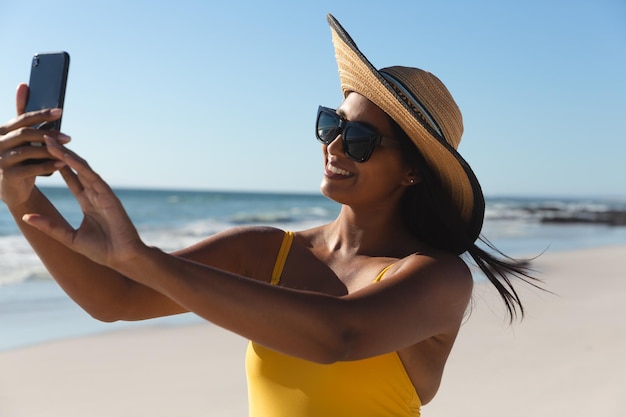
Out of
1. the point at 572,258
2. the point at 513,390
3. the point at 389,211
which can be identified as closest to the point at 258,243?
the point at 389,211

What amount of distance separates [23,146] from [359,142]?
3.24 ft

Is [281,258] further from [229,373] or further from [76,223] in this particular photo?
[76,223]

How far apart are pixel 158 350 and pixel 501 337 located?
3100 mm

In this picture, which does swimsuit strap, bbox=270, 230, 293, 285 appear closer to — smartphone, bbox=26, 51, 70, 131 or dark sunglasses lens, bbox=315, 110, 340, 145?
dark sunglasses lens, bbox=315, 110, 340, 145

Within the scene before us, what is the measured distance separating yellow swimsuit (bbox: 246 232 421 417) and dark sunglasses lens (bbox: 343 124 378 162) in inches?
23.0

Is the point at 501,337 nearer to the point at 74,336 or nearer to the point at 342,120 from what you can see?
the point at 74,336

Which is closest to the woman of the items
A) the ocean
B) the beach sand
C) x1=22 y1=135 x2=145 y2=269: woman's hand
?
x1=22 y1=135 x2=145 y2=269: woman's hand

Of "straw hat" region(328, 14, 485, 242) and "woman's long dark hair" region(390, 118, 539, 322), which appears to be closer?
"straw hat" region(328, 14, 485, 242)

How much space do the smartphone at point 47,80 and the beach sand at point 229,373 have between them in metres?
3.67

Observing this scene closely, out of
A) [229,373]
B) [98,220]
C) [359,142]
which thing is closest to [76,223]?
[229,373]

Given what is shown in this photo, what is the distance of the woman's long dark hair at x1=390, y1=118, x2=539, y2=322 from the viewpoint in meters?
2.29

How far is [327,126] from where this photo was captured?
7.54 feet

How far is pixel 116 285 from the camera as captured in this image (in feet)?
6.70

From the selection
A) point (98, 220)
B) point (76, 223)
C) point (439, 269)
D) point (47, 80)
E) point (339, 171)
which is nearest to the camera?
point (98, 220)
